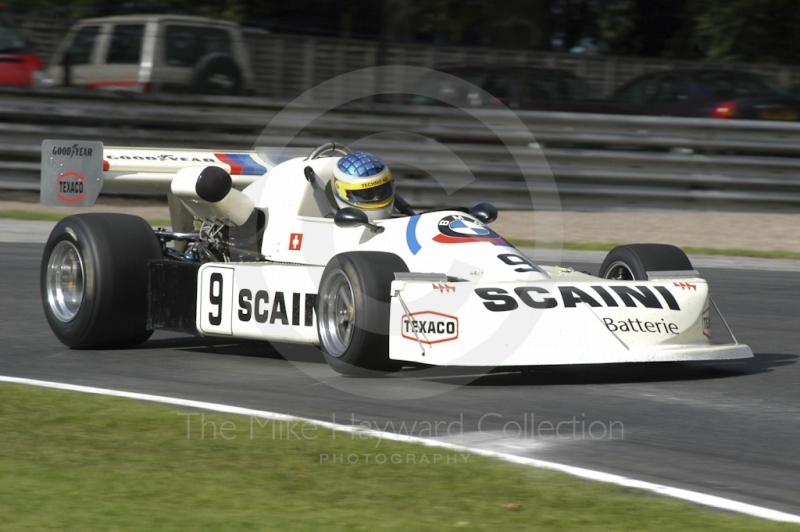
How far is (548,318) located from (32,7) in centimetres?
2039

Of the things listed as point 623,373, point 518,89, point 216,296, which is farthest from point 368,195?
point 518,89

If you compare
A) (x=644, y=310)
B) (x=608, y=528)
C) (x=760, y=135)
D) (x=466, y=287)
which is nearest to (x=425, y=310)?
(x=466, y=287)

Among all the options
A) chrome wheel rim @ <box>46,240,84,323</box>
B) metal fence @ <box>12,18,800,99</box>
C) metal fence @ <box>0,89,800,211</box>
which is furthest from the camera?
metal fence @ <box>12,18,800,99</box>

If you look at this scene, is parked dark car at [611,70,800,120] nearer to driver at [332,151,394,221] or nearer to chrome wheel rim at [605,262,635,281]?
chrome wheel rim at [605,262,635,281]

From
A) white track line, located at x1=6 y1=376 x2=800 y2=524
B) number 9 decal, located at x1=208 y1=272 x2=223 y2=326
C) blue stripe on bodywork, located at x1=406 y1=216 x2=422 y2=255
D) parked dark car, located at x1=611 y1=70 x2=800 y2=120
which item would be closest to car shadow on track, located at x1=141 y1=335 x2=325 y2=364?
number 9 decal, located at x1=208 y1=272 x2=223 y2=326

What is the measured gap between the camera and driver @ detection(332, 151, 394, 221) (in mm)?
8031

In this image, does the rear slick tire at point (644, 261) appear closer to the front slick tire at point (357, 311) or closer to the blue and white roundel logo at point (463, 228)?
the blue and white roundel logo at point (463, 228)

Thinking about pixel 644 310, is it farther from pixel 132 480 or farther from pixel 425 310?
pixel 132 480

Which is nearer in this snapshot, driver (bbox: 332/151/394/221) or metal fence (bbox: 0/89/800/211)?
driver (bbox: 332/151/394/221)

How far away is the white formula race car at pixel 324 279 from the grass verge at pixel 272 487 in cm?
131

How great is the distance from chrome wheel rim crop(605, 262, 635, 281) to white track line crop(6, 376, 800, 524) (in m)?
2.82

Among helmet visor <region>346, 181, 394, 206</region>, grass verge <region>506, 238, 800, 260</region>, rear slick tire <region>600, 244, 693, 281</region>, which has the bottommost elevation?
grass verge <region>506, 238, 800, 260</region>

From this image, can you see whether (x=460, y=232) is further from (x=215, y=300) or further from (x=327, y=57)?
(x=327, y=57)

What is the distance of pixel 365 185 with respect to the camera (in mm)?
8016
